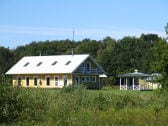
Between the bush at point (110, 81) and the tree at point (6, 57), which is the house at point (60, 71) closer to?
the bush at point (110, 81)

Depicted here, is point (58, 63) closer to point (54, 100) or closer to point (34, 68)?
point (34, 68)

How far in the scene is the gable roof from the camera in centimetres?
7438

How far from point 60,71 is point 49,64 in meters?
4.27

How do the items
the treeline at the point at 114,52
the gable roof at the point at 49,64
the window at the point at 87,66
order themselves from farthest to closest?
the treeline at the point at 114,52
the window at the point at 87,66
the gable roof at the point at 49,64

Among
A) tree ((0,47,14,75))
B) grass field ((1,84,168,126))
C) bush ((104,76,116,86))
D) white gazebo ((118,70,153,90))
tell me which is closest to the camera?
grass field ((1,84,168,126))

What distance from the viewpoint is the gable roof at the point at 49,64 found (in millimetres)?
74375

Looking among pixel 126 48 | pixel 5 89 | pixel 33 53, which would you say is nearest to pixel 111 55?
pixel 126 48

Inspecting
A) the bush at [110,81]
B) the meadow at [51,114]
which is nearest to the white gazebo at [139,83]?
the bush at [110,81]

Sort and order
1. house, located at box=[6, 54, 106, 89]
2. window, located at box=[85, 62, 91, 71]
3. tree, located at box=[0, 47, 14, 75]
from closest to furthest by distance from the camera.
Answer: house, located at box=[6, 54, 106, 89] < window, located at box=[85, 62, 91, 71] < tree, located at box=[0, 47, 14, 75]

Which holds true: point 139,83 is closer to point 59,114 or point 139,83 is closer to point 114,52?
point 114,52

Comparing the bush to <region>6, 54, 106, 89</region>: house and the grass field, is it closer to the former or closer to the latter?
<region>6, 54, 106, 89</region>: house

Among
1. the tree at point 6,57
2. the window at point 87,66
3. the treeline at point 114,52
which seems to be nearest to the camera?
the window at point 87,66

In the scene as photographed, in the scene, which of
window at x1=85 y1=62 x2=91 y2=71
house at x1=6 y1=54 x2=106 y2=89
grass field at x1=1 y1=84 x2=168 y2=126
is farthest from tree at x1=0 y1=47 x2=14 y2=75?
grass field at x1=1 y1=84 x2=168 y2=126

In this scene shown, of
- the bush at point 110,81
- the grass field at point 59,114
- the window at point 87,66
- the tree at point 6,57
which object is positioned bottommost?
the bush at point 110,81
